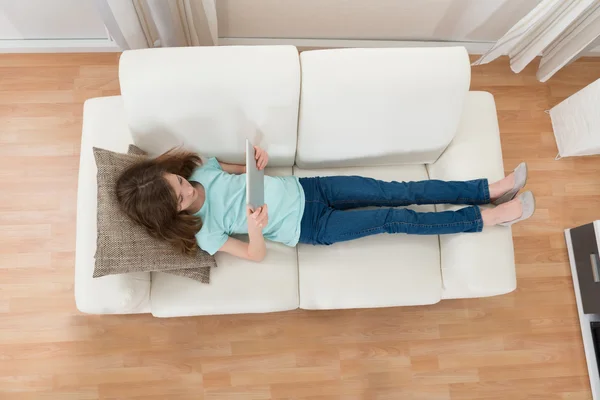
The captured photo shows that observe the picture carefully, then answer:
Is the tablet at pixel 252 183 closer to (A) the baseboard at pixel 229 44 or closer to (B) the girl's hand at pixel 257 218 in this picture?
(B) the girl's hand at pixel 257 218

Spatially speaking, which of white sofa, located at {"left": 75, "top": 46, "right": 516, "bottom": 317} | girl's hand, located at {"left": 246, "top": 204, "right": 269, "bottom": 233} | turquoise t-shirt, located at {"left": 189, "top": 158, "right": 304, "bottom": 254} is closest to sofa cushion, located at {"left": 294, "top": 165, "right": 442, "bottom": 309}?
white sofa, located at {"left": 75, "top": 46, "right": 516, "bottom": 317}

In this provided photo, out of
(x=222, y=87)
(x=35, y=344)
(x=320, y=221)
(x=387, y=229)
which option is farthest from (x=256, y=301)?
(x=35, y=344)

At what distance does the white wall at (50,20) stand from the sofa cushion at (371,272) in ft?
5.01

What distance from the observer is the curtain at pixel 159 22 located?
174 centimetres

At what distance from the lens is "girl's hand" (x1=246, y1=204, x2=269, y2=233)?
1584 millimetres

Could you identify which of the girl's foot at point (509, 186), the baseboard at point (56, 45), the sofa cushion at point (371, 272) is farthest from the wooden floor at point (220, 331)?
the girl's foot at point (509, 186)

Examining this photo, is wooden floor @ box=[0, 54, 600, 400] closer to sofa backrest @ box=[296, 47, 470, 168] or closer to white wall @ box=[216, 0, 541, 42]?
white wall @ box=[216, 0, 541, 42]

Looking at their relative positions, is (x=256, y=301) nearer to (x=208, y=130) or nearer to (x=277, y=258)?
(x=277, y=258)

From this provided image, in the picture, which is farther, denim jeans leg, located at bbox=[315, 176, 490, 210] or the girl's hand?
denim jeans leg, located at bbox=[315, 176, 490, 210]

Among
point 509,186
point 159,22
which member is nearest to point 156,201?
point 159,22

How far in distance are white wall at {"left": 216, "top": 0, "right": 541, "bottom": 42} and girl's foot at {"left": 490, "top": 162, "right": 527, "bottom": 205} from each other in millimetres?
939

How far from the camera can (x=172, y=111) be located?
1.63 meters

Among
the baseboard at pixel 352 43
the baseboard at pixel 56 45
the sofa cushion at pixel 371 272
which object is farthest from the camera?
the baseboard at pixel 352 43

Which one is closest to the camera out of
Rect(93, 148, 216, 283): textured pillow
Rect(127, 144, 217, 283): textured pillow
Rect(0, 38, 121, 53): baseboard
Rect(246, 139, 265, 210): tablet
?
Rect(246, 139, 265, 210): tablet
